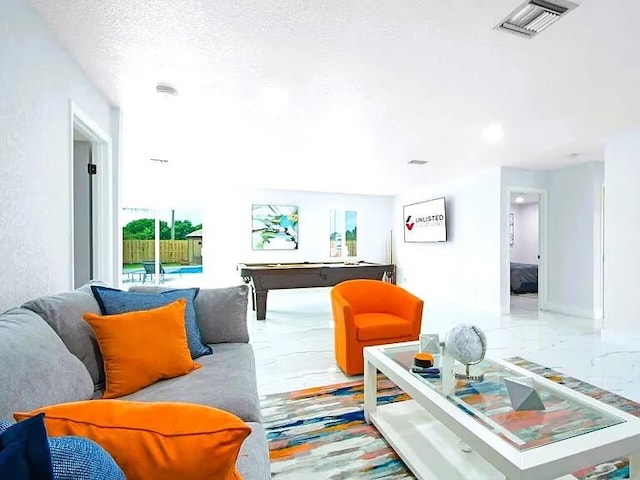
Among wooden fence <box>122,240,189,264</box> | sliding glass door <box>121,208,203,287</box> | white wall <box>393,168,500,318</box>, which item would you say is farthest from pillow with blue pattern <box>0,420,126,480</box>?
wooden fence <box>122,240,189,264</box>

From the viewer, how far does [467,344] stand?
171cm

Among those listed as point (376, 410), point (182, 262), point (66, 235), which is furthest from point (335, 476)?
point (182, 262)

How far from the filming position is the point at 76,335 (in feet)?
4.86

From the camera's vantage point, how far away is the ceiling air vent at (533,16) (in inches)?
65.6

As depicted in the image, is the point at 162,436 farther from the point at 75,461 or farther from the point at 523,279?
the point at 523,279

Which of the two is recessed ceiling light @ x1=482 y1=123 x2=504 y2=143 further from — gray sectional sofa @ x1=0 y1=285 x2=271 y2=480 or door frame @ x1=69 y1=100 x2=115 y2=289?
door frame @ x1=69 y1=100 x2=115 y2=289

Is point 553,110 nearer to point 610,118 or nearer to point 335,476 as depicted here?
point 610,118

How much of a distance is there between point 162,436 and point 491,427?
121cm

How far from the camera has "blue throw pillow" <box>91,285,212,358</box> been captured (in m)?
1.73

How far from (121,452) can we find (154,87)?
272cm

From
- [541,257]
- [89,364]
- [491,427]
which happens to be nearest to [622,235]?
[541,257]

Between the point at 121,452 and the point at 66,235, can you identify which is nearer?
the point at 121,452

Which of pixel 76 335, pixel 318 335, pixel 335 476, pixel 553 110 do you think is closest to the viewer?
pixel 76 335

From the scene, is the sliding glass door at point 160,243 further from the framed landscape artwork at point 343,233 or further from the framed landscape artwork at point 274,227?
the framed landscape artwork at point 343,233
